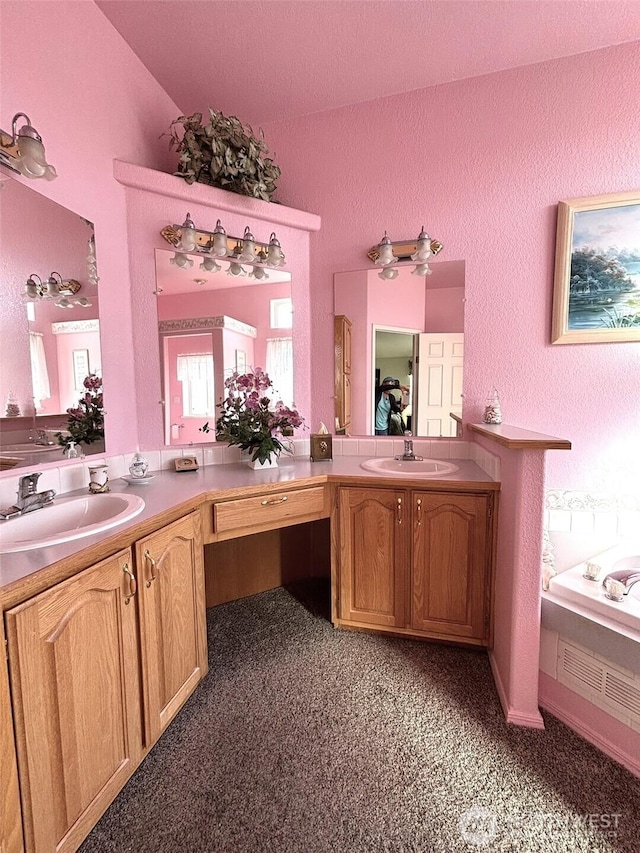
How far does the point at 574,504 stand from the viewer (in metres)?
2.11

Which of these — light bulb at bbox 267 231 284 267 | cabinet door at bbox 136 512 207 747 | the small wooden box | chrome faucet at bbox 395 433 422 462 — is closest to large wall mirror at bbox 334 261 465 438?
chrome faucet at bbox 395 433 422 462

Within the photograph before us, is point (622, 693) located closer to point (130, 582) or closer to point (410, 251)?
point (130, 582)

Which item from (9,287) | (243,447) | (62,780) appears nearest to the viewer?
(62,780)

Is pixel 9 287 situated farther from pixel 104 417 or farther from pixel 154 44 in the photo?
pixel 154 44

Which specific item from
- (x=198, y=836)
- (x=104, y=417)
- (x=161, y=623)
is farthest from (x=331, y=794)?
(x=104, y=417)

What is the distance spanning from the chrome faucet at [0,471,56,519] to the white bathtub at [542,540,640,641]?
6.31ft

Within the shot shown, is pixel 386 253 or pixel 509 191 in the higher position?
pixel 509 191

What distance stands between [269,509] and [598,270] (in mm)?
2068

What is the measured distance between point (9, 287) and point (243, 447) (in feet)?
3.80

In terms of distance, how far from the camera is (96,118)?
5.74 ft

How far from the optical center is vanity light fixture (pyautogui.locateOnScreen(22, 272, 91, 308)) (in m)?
1.43

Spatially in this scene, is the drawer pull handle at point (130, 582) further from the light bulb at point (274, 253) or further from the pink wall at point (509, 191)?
the pink wall at point (509, 191)

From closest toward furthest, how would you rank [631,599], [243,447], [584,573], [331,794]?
[331,794] → [631,599] → [584,573] → [243,447]

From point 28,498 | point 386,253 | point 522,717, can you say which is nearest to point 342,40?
point 386,253
